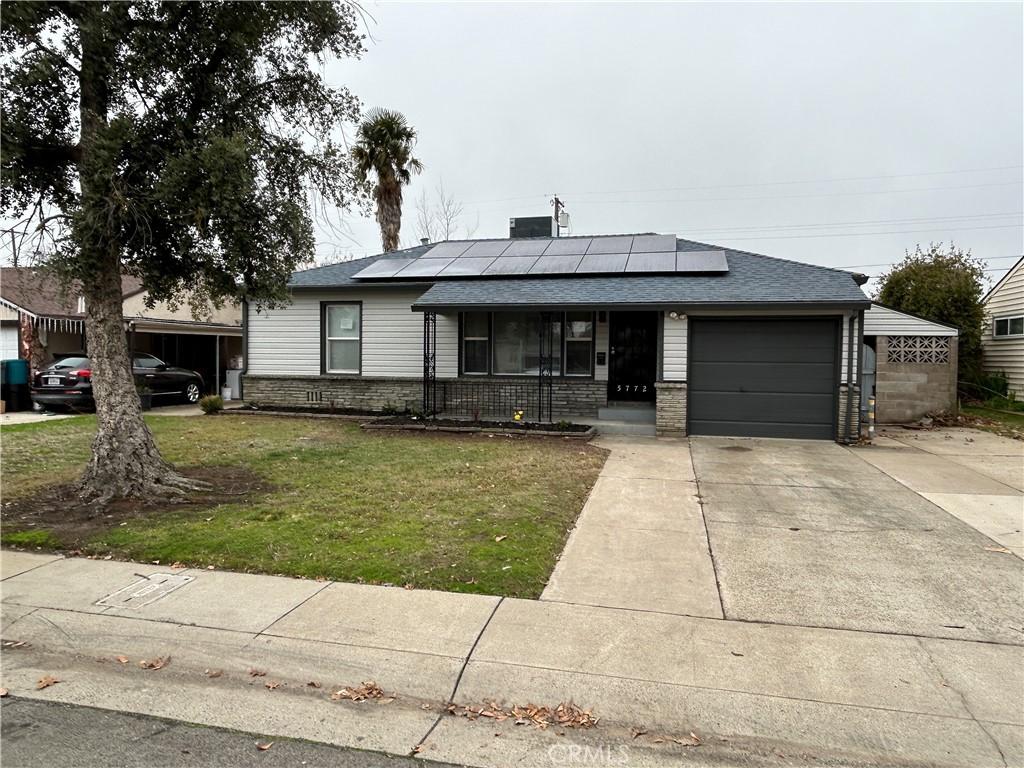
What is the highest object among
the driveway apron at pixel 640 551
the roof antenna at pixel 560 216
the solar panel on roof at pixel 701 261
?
the roof antenna at pixel 560 216

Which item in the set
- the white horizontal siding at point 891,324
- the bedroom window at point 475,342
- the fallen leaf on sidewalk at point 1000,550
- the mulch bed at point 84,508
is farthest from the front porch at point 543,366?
the fallen leaf on sidewalk at point 1000,550

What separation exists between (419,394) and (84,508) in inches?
335

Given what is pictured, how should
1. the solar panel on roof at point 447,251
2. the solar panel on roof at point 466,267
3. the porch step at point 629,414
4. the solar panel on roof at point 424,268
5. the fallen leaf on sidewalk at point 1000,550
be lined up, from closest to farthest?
1. the fallen leaf on sidewalk at point 1000,550
2. the porch step at point 629,414
3. the solar panel on roof at point 466,267
4. the solar panel on roof at point 424,268
5. the solar panel on roof at point 447,251

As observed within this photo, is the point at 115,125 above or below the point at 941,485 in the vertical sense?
above

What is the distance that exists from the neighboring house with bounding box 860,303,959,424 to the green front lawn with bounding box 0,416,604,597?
914 centimetres

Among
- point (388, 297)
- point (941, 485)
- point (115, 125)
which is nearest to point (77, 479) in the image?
point (115, 125)

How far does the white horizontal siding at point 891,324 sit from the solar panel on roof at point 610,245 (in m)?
6.04

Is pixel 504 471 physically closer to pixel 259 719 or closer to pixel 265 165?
pixel 265 165

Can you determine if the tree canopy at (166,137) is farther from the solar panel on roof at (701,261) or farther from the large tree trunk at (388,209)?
the large tree trunk at (388,209)

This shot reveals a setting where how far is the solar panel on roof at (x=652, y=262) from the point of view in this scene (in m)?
13.6

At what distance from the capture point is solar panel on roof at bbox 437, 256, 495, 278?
47.3 ft

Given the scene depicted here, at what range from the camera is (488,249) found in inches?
648

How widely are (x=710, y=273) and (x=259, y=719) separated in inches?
470

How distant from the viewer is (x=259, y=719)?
10.0 ft
